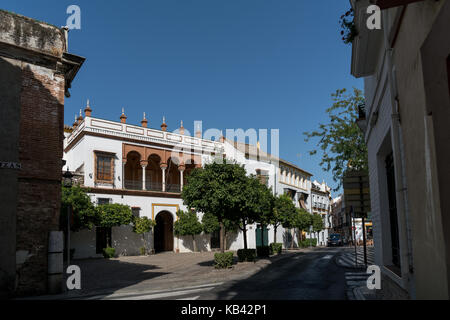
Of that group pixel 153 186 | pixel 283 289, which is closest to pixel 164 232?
pixel 153 186

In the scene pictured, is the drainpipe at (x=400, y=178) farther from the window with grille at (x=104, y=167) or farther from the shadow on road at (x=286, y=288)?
the window with grille at (x=104, y=167)

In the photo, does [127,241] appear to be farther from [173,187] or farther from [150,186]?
A: [173,187]

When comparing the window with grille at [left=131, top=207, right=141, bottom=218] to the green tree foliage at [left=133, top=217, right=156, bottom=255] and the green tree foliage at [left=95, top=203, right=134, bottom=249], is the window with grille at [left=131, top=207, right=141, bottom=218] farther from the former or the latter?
the green tree foliage at [left=95, top=203, right=134, bottom=249]

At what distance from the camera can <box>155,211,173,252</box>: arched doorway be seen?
36312 millimetres

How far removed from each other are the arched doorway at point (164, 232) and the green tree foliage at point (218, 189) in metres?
17.0

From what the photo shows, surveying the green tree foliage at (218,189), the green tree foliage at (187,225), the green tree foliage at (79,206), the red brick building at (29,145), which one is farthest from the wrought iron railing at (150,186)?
the red brick building at (29,145)

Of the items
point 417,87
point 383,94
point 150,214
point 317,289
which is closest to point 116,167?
point 150,214

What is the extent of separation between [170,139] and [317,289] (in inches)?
1087

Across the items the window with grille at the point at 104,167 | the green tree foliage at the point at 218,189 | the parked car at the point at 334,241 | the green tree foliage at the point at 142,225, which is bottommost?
the parked car at the point at 334,241

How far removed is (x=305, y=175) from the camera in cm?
6188

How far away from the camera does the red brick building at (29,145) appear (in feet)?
34.7

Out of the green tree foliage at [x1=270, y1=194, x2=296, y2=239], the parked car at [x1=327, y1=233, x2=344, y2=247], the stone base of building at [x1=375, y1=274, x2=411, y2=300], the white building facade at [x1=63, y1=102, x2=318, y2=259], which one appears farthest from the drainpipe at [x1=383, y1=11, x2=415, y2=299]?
the parked car at [x1=327, y1=233, x2=344, y2=247]

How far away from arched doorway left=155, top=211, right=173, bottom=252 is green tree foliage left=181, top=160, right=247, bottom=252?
16962 mm

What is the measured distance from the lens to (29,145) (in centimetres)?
1131
